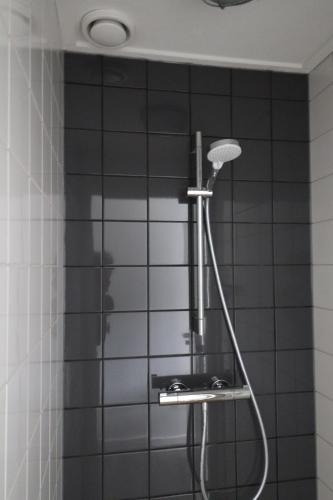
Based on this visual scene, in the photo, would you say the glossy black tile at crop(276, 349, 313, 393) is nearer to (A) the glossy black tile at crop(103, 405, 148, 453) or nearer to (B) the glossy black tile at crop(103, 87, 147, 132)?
(A) the glossy black tile at crop(103, 405, 148, 453)

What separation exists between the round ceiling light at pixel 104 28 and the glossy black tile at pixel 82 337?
0.97 metres

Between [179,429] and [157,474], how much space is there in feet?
0.58

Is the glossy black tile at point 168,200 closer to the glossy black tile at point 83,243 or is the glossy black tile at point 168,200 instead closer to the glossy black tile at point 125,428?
the glossy black tile at point 83,243

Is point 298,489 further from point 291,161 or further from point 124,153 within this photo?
point 124,153

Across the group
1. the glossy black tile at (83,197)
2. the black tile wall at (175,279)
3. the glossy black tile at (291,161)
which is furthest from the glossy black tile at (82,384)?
the glossy black tile at (291,161)

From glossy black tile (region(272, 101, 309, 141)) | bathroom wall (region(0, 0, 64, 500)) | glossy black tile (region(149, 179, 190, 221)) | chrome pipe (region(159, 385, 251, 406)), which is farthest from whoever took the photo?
glossy black tile (region(272, 101, 309, 141))

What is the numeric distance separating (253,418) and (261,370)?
19 cm

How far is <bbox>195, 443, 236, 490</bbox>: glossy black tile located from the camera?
1.29 meters

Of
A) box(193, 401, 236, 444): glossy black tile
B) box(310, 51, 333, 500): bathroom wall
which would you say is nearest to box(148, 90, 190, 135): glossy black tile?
box(310, 51, 333, 500): bathroom wall

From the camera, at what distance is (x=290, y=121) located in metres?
1.42

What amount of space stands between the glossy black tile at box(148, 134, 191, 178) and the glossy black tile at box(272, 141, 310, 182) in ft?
→ 1.22

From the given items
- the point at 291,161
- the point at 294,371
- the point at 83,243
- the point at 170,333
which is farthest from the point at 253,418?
the point at 291,161

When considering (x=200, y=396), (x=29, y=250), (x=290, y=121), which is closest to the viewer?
(x=29, y=250)

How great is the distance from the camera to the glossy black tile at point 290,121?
4.62 feet
